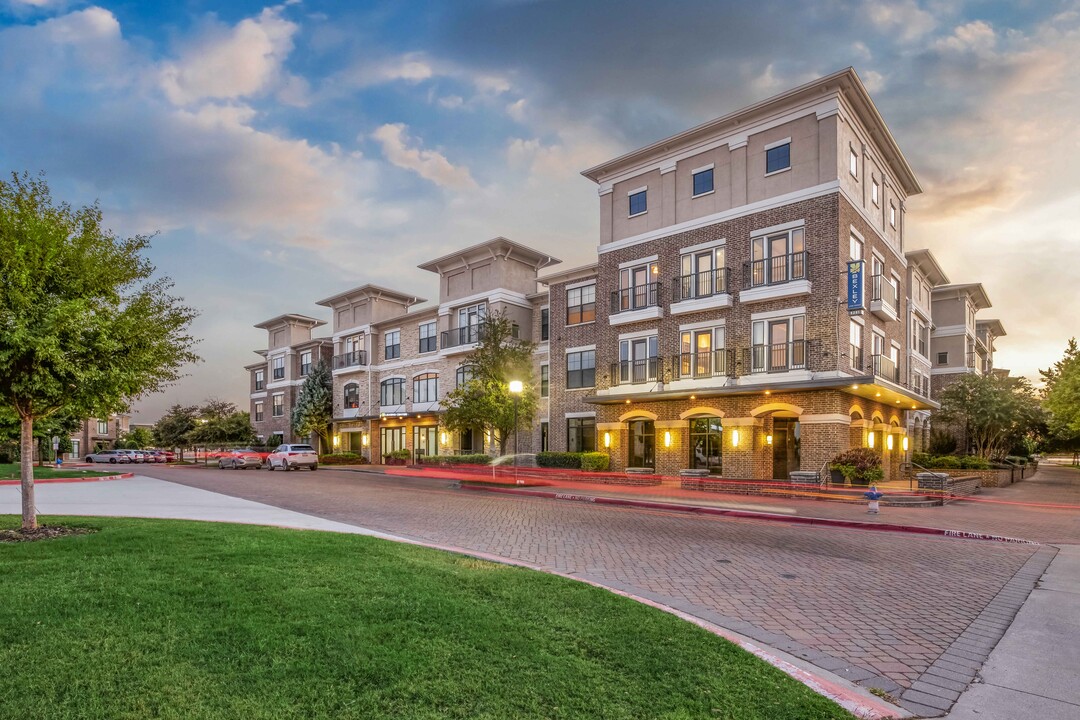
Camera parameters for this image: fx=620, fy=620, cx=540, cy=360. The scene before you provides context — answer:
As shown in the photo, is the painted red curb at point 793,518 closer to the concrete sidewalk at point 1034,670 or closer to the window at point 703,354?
the concrete sidewalk at point 1034,670

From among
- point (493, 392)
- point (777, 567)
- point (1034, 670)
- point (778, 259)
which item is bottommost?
point (777, 567)

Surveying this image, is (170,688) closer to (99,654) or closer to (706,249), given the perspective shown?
(99,654)

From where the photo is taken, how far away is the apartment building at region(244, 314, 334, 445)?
180ft

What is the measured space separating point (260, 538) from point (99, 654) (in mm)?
5139

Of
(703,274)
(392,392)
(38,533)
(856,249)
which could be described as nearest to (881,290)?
(856,249)

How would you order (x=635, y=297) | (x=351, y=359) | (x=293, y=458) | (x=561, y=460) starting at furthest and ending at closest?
(x=351, y=359)
(x=293, y=458)
(x=561, y=460)
(x=635, y=297)

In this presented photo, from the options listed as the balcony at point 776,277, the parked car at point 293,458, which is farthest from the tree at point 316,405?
the balcony at point 776,277

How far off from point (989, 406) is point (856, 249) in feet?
45.3

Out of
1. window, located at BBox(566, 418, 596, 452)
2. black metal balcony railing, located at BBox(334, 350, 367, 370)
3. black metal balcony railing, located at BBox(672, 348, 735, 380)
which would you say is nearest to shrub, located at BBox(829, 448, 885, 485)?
black metal balcony railing, located at BBox(672, 348, 735, 380)

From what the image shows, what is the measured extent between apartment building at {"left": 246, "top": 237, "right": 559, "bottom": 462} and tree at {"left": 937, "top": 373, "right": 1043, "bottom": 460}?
22.0 m

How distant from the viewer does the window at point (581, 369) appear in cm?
3188

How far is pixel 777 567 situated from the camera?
912 cm

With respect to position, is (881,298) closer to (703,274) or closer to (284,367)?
(703,274)

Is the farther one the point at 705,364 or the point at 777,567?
the point at 705,364
